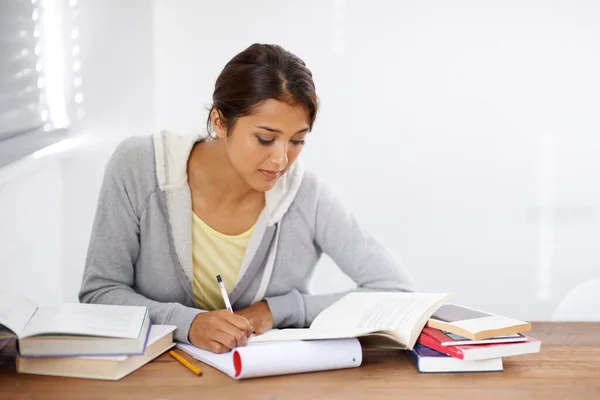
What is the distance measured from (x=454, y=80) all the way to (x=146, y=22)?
1.37 m

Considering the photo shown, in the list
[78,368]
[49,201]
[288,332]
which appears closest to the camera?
[78,368]

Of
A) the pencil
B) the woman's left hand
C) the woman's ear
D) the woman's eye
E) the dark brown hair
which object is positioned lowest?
the woman's left hand

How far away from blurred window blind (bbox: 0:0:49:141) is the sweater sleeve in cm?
41

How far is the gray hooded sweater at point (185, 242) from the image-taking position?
170 centimetres

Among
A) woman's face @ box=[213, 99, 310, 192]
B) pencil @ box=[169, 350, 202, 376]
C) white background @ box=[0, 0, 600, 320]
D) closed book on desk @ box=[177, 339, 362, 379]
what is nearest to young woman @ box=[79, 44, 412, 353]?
woman's face @ box=[213, 99, 310, 192]

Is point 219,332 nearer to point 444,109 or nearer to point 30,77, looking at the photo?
point 30,77

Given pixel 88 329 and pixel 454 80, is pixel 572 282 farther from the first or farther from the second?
pixel 88 329

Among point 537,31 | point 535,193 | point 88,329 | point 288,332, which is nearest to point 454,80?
Answer: point 537,31

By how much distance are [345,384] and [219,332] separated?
10.8 inches

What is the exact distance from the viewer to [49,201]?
2.39 metres

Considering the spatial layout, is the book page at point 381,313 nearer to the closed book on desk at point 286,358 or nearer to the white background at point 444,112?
the closed book on desk at point 286,358

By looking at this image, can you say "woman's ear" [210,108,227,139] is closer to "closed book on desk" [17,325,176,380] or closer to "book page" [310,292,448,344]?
"book page" [310,292,448,344]

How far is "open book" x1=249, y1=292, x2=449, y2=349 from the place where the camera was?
4.30 feet

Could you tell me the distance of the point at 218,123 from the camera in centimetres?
173
